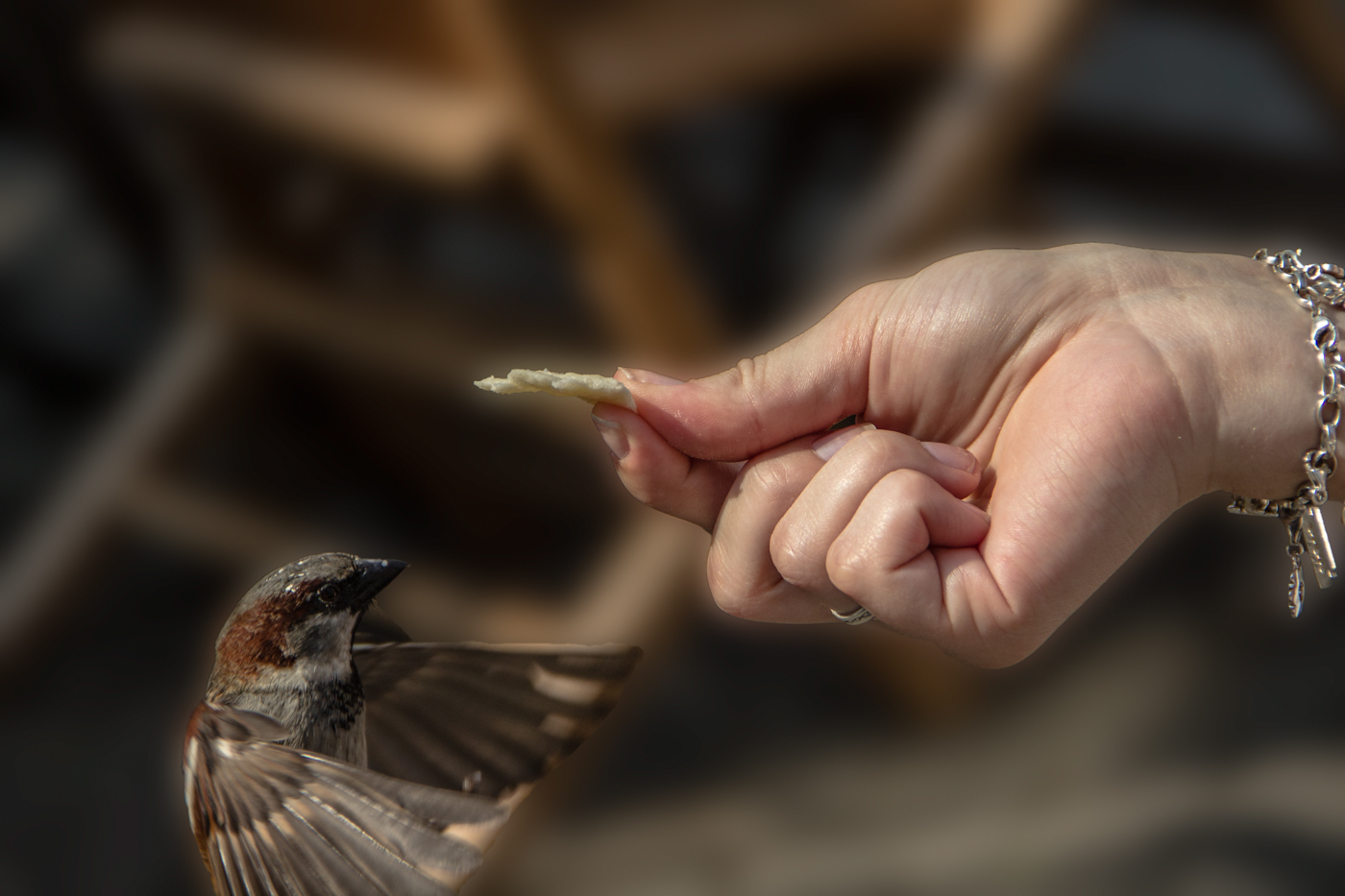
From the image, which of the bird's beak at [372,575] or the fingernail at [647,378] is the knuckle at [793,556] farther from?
the bird's beak at [372,575]

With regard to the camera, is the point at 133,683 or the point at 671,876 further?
the point at 133,683

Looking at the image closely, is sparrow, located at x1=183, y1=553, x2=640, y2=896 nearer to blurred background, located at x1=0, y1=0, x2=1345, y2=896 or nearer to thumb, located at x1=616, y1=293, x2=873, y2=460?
thumb, located at x1=616, y1=293, x2=873, y2=460

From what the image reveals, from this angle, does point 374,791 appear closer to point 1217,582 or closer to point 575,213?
point 575,213

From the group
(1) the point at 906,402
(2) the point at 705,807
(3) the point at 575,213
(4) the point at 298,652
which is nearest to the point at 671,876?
(2) the point at 705,807

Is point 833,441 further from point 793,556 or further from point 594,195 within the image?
point 594,195

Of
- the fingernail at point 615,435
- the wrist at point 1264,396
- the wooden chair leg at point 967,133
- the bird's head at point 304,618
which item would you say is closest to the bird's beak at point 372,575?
the bird's head at point 304,618

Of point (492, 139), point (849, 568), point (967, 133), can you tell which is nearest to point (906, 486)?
point (849, 568)

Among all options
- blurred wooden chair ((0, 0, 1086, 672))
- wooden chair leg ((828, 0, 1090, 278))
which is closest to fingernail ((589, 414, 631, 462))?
blurred wooden chair ((0, 0, 1086, 672))
